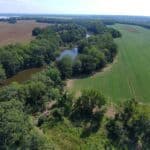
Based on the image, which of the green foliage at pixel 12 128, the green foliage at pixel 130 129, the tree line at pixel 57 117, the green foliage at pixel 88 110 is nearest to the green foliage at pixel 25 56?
the tree line at pixel 57 117

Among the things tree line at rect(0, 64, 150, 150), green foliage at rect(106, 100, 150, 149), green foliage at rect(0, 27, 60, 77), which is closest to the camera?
tree line at rect(0, 64, 150, 150)

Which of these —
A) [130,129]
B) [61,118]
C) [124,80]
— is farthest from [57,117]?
[124,80]

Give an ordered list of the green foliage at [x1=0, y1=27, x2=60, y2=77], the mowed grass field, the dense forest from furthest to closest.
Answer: the green foliage at [x1=0, y1=27, x2=60, y2=77] → the mowed grass field → the dense forest

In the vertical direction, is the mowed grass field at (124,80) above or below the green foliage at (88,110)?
below

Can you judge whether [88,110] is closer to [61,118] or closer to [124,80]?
[61,118]

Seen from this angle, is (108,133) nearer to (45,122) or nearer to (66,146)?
(66,146)

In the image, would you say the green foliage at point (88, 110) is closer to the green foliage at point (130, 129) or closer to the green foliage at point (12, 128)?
the green foliage at point (130, 129)

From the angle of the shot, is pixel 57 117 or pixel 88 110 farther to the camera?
pixel 88 110

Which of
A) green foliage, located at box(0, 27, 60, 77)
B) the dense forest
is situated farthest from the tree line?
green foliage, located at box(0, 27, 60, 77)

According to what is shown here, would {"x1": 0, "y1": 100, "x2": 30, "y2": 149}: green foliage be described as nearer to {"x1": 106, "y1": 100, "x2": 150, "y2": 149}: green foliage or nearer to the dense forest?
the dense forest

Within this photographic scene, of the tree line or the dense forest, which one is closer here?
the tree line

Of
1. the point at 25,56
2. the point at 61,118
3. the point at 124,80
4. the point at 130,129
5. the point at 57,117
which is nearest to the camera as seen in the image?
the point at 130,129

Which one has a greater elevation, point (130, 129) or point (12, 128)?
point (12, 128)

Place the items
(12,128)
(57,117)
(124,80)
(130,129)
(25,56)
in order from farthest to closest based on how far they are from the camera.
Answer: (25,56) < (124,80) < (57,117) < (130,129) < (12,128)
